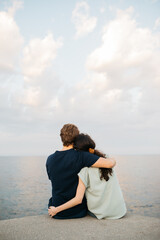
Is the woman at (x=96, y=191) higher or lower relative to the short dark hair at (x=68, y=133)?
Answer: lower

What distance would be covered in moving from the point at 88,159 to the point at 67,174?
0.48 m

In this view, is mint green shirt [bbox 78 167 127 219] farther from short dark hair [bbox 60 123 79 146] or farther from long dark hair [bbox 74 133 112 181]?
short dark hair [bbox 60 123 79 146]

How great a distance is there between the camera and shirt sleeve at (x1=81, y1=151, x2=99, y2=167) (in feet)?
11.6

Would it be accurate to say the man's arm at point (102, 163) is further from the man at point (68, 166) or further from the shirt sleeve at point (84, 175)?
the shirt sleeve at point (84, 175)

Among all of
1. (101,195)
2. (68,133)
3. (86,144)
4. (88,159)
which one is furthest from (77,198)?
(68,133)

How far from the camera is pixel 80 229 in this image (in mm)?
3164

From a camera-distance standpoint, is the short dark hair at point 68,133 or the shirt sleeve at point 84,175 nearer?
the shirt sleeve at point 84,175

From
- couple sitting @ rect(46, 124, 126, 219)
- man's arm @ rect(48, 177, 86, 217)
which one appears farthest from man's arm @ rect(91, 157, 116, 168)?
man's arm @ rect(48, 177, 86, 217)

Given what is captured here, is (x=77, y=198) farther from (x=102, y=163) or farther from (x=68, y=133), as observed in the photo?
(x=68, y=133)

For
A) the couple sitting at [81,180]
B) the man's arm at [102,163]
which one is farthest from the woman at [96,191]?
the man's arm at [102,163]

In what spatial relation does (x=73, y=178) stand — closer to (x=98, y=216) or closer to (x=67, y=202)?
(x=67, y=202)

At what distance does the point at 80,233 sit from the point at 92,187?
802 millimetres

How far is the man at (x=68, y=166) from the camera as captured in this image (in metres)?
3.58

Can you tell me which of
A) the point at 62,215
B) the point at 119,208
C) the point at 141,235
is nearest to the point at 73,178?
the point at 62,215
